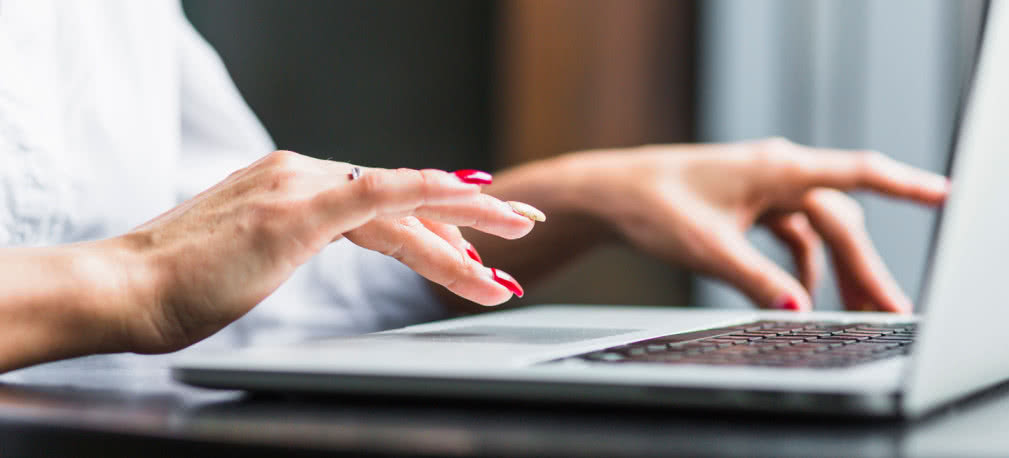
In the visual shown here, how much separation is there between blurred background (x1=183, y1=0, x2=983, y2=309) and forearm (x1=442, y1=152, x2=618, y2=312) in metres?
0.47

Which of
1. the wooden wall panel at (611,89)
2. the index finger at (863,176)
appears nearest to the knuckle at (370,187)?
the index finger at (863,176)

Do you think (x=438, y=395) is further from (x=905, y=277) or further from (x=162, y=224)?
(x=905, y=277)

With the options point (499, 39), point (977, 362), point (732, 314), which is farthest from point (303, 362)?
point (499, 39)

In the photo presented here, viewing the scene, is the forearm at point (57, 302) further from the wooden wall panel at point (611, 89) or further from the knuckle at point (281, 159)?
the wooden wall panel at point (611, 89)

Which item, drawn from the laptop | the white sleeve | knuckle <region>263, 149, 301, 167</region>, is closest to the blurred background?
the white sleeve

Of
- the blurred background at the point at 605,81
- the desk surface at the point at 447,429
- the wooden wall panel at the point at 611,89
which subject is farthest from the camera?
the wooden wall panel at the point at 611,89

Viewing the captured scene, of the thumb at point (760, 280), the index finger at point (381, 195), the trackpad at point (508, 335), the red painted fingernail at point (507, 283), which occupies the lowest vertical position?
the trackpad at point (508, 335)

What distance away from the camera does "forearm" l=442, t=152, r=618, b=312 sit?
0.93 metres

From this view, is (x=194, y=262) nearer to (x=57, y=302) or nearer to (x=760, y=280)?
(x=57, y=302)

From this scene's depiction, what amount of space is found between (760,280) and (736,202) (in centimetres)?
12

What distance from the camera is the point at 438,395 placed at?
0.28 meters

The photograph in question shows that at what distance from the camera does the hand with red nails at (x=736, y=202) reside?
85cm

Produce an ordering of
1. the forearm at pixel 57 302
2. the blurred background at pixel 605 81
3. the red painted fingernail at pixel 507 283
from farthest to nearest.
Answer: the blurred background at pixel 605 81 → the red painted fingernail at pixel 507 283 → the forearm at pixel 57 302

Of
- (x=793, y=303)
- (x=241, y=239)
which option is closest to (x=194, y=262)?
(x=241, y=239)
